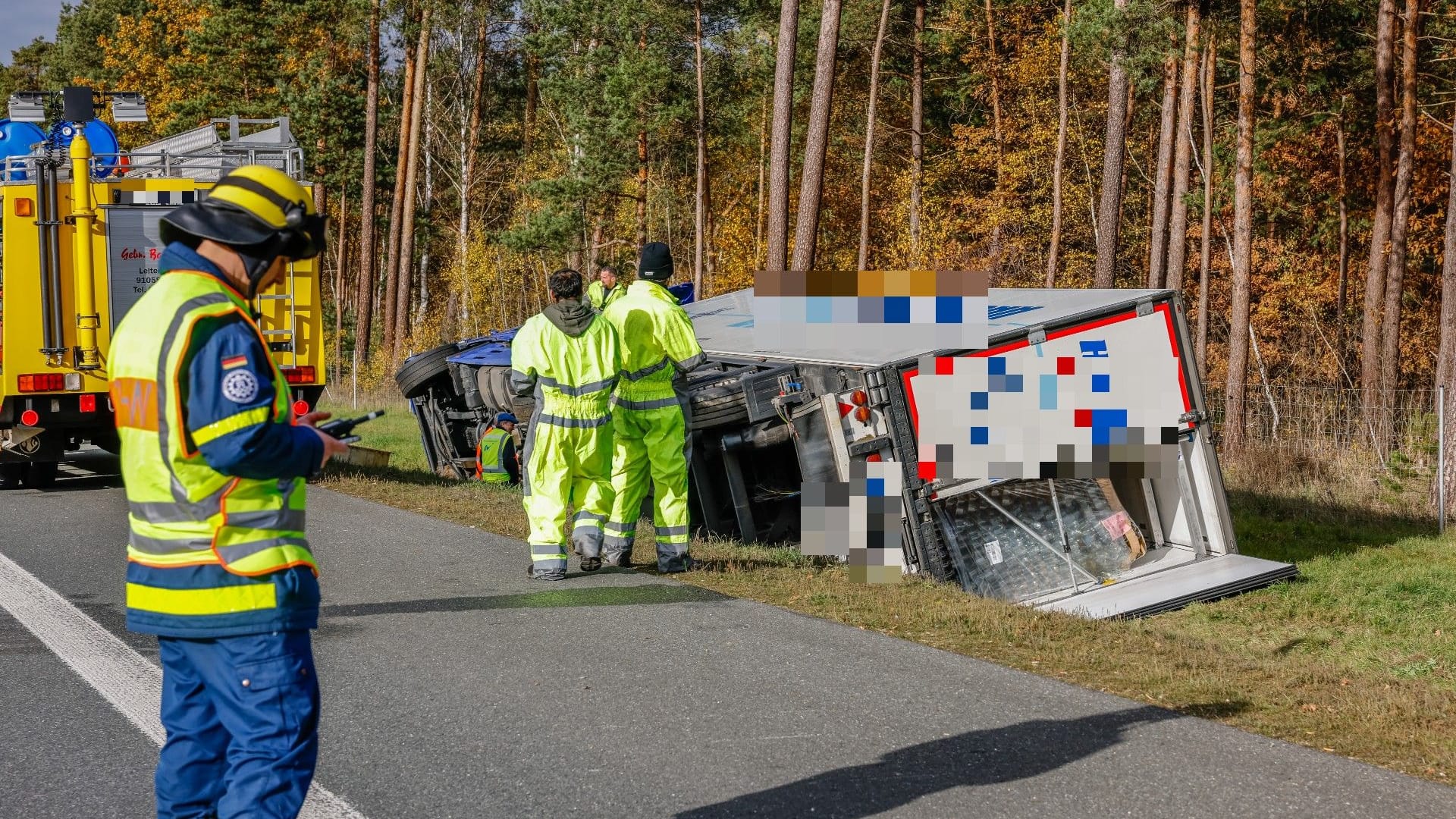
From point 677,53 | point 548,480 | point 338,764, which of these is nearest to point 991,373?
point 548,480

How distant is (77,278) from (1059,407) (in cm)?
847

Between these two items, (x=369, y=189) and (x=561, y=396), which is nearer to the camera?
(x=561, y=396)

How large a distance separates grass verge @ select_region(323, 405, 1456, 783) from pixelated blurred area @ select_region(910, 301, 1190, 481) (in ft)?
2.79

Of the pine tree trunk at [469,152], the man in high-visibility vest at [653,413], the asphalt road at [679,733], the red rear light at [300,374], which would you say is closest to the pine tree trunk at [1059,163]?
the pine tree trunk at [469,152]

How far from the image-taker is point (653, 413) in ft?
27.1

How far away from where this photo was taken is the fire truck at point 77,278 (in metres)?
11.9

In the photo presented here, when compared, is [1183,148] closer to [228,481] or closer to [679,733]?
[679,733]

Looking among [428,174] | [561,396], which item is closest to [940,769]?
[561,396]

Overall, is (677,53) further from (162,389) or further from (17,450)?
(162,389)

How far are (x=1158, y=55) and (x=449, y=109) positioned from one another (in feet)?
102

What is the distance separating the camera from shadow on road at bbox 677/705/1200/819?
4211mm

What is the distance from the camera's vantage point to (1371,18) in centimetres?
2891

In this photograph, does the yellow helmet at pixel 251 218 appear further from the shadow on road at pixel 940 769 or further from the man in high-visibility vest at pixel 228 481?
the shadow on road at pixel 940 769

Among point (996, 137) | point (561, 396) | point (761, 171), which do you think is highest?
point (996, 137)
